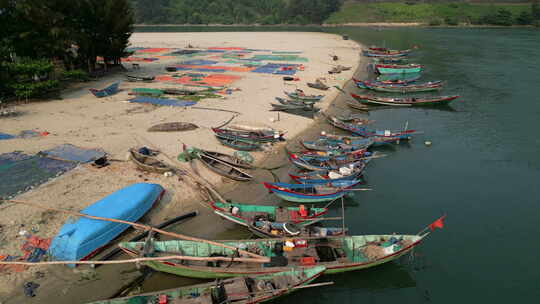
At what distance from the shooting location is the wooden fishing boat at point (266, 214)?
19391 mm

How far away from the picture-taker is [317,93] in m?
49.2

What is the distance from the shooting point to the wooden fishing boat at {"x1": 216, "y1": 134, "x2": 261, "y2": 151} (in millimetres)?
30109

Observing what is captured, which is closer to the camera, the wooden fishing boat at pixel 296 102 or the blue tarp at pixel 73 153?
the blue tarp at pixel 73 153

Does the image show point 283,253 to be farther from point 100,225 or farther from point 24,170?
point 24,170

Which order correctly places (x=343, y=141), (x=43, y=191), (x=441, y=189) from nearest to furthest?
(x=43, y=191), (x=441, y=189), (x=343, y=141)

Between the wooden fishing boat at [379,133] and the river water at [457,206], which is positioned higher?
the wooden fishing boat at [379,133]

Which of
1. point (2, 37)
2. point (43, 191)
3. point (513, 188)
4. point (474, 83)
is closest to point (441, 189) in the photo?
point (513, 188)

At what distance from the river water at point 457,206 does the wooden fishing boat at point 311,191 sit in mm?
1590

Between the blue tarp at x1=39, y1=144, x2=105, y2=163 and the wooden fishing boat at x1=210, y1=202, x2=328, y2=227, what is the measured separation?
1354cm

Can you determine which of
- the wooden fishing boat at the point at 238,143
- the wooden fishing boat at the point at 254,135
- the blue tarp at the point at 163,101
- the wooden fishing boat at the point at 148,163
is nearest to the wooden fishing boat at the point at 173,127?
the wooden fishing boat at the point at 254,135

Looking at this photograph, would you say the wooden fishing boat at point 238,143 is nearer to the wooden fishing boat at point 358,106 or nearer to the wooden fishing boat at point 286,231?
the wooden fishing boat at point 286,231

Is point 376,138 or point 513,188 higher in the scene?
point 376,138

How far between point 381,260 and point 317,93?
35.9 m

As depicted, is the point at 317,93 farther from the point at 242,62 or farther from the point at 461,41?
the point at 461,41
